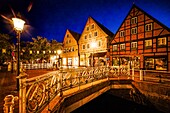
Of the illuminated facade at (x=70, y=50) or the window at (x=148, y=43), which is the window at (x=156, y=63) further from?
the illuminated facade at (x=70, y=50)

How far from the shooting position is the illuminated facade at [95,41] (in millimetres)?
23958

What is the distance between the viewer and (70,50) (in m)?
31.7

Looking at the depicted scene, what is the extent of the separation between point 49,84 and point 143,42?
17244 millimetres

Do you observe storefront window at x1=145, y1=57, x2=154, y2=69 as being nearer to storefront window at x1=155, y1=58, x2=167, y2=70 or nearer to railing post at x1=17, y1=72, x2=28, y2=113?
storefront window at x1=155, y1=58, x2=167, y2=70

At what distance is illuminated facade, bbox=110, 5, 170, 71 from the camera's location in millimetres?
16062

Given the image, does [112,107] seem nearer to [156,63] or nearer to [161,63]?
[156,63]

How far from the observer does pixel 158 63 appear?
16.6 meters

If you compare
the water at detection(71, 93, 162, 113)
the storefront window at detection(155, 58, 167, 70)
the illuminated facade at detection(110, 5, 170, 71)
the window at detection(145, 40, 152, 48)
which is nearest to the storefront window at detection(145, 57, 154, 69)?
the illuminated facade at detection(110, 5, 170, 71)

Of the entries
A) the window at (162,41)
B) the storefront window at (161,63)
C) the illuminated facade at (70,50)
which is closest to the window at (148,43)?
the window at (162,41)

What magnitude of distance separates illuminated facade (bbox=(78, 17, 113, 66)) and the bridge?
474 inches

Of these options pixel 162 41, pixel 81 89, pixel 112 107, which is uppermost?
pixel 162 41

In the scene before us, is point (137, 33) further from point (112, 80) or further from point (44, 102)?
point (44, 102)

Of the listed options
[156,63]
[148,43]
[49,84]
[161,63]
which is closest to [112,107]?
[49,84]

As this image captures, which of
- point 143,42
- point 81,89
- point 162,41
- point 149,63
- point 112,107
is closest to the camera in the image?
point 81,89
